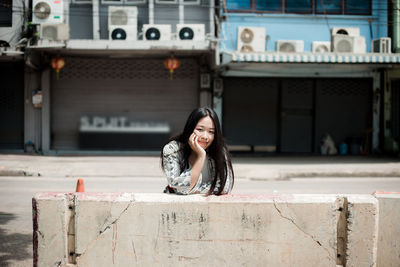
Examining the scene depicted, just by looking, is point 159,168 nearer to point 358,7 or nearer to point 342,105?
point 342,105

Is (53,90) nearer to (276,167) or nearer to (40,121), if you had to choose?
(40,121)

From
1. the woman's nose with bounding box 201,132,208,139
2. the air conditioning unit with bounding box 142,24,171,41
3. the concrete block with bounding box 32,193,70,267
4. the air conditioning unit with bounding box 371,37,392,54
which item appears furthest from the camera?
the air conditioning unit with bounding box 371,37,392,54

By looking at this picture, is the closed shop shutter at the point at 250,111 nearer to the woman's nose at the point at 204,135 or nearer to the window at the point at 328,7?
the window at the point at 328,7

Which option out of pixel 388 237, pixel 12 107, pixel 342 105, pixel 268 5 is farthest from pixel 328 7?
pixel 388 237

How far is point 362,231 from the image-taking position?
294 cm

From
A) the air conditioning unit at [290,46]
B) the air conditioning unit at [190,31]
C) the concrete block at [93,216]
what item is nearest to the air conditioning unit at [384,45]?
the air conditioning unit at [290,46]

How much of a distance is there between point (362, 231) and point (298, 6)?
15.3m

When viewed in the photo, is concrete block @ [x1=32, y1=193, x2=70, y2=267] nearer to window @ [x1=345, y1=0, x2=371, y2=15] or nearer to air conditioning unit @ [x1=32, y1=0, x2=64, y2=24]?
air conditioning unit @ [x1=32, y1=0, x2=64, y2=24]

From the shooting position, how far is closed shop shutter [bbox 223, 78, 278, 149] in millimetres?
16922

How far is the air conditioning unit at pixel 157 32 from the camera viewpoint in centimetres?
1484

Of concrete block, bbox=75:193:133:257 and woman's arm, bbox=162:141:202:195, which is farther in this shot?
woman's arm, bbox=162:141:202:195

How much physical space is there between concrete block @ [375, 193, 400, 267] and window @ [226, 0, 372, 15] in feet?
47.6

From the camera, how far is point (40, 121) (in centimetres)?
1645

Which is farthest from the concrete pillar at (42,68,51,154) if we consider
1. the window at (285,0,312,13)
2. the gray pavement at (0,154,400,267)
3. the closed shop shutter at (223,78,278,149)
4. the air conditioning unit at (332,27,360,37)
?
the air conditioning unit at (332,27,360,37)
